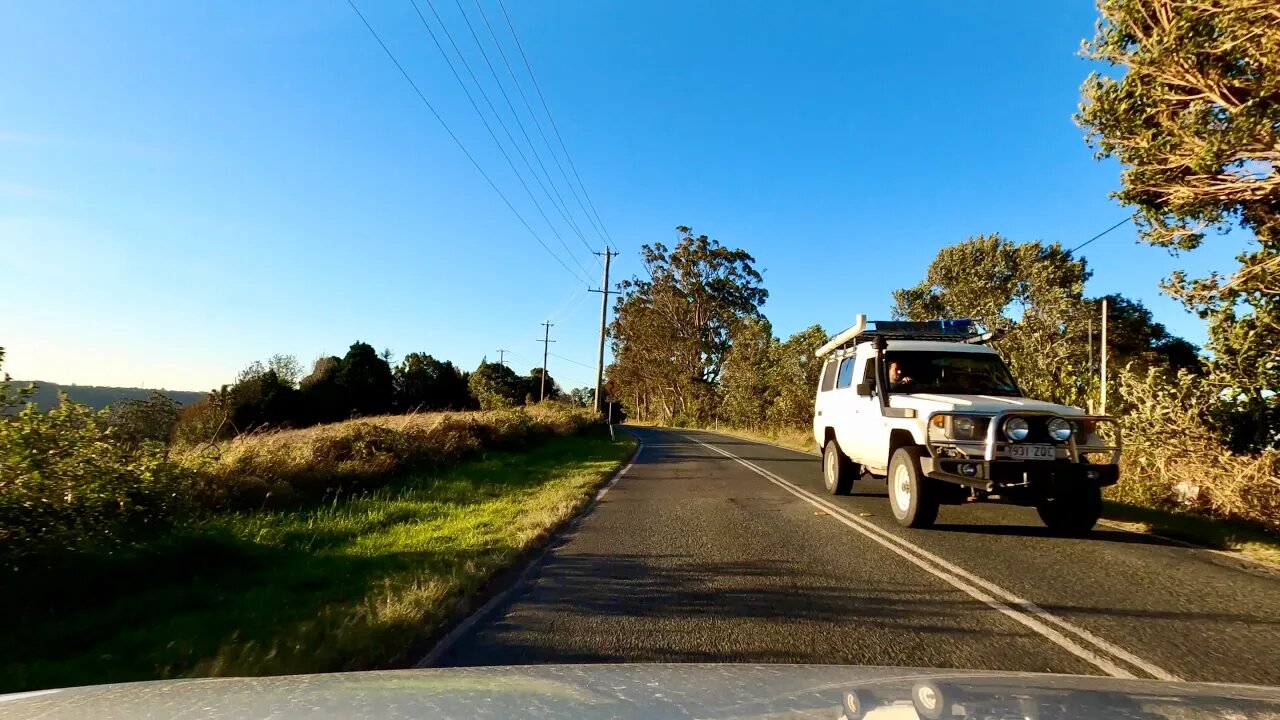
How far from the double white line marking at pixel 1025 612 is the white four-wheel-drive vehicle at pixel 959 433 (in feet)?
2.97

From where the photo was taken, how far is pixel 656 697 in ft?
8.39

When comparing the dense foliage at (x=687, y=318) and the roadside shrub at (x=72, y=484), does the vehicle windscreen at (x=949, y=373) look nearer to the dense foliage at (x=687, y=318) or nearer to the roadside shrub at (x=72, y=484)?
the roadside shrub at (x=72, y=484)

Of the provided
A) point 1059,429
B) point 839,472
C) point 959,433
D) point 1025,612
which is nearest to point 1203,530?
point 1059,429

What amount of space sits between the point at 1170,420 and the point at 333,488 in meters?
12.6

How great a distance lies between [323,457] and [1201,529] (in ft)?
41.3

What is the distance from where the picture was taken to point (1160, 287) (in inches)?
429

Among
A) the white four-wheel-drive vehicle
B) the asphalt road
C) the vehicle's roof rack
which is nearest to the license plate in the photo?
the white four-wheel-drive vehicle

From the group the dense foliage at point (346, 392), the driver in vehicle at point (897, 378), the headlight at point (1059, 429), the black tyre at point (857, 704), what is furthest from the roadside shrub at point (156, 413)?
the black tyre at point (857, 704)

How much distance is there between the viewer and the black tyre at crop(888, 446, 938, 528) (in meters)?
8.22

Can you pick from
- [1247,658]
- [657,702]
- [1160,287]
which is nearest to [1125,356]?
[1160,287]

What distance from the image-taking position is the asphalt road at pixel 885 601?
4301 millimetres

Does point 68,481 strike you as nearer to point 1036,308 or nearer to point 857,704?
point 857,704

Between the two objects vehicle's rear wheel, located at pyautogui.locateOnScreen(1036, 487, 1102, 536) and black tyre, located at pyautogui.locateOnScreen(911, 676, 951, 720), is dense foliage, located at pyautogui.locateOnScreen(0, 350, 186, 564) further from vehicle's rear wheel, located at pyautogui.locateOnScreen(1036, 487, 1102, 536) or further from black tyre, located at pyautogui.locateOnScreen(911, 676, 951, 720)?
vehicle's rear wheel, located at pyautogui.locateOnScreen(1036, 487, 1102, 536)

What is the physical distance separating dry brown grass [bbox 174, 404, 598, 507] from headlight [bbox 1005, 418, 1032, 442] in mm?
9119
